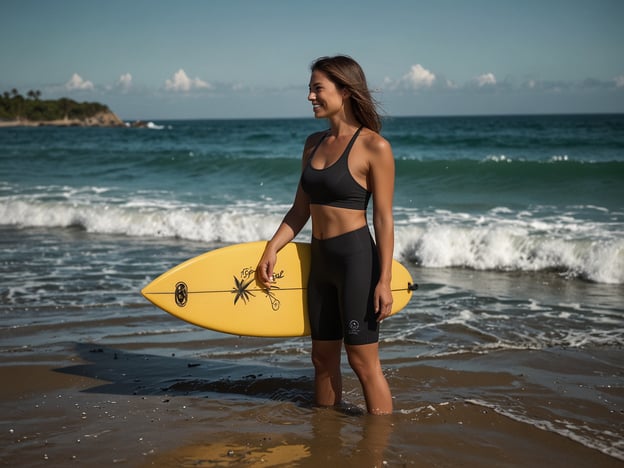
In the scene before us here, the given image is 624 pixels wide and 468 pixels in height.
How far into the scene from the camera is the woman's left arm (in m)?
3.06

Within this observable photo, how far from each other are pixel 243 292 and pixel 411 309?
2782mm

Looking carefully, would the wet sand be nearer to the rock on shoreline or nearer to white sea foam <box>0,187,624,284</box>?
white sea foam <box>0,187,624,284</box>

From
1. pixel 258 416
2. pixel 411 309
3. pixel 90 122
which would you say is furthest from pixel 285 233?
pixel 90 122

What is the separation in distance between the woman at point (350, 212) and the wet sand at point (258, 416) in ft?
1.32

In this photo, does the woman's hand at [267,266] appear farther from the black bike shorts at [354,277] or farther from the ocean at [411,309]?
the ocean at [411,309]

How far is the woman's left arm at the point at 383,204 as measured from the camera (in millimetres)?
3062

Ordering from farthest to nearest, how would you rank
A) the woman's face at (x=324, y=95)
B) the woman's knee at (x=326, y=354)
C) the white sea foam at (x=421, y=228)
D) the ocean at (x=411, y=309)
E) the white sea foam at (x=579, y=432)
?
the white sea foam at (x=421, y=228), the ocean at (x=411, y=309), the woman's knee at (x=326, y=354), the white sea foam at (x=579, y=432), the woman's face at (x=324, y=95)

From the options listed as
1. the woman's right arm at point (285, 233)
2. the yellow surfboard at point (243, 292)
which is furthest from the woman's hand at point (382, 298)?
the woman's right arm at point (285, 233)

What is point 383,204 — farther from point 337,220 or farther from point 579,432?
point 579,432

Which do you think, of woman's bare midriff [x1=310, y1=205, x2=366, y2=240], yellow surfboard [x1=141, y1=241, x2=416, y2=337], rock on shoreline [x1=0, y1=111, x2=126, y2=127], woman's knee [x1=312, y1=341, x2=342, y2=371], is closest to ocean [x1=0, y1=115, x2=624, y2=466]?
woman's knee [x1=312, y1=341, x2=342, y2=371]

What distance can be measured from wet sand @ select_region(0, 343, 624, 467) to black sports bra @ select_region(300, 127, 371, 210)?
1.15 meters

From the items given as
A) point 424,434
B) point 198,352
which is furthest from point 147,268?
point 424,434

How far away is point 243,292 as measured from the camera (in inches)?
151

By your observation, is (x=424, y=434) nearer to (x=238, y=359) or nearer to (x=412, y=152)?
(x=238, y=359)
